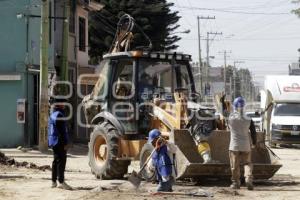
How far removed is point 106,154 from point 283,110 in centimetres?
1881

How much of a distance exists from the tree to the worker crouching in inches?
1253

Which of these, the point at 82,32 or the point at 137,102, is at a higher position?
the point at 82,32

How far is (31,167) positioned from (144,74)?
510 cm

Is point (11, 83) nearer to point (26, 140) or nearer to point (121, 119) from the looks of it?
point (26, 140)

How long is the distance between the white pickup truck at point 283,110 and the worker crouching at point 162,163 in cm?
1921

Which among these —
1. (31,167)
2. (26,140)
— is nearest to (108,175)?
(31,167)

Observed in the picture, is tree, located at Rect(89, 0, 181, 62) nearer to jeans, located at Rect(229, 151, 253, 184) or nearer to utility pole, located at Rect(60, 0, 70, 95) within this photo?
utility pole, located at Rect(60, 0, 70, 95)

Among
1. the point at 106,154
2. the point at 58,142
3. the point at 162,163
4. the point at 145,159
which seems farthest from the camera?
the point at 106,154

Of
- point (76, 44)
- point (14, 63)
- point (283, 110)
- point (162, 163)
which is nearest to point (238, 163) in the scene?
point (162, 163)

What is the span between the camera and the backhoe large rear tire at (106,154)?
48.5ft

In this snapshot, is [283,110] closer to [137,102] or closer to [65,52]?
[65,52]

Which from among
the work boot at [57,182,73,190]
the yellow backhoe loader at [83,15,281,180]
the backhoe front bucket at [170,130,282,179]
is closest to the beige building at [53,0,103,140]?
the yellow backhoe loader at [83,15,281,180]

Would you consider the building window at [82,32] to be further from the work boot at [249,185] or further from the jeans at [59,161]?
the work boot at [249,185]

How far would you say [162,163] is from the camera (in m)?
12.4
